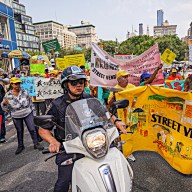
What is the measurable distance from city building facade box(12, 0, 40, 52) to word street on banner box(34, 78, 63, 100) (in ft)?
277

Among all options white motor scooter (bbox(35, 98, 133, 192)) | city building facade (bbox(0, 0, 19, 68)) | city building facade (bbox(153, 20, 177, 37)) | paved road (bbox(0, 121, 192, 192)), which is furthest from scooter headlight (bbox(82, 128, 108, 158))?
city building facade (bbox(153, 20, 177, 37))

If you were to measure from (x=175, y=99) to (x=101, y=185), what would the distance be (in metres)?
2.24

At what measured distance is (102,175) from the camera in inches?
61.2

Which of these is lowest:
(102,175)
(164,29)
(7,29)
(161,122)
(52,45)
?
(161,122)

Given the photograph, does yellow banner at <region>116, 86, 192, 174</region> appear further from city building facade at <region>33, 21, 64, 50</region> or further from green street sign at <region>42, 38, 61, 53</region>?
city building facade at <region>33, 21, 64, 50</region>

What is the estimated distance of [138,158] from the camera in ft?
13.4

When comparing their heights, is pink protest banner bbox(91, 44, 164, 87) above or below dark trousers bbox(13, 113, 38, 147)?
above

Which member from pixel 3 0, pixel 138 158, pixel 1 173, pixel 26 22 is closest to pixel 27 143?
pixel 1 173

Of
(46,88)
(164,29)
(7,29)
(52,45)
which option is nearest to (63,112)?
(46,88)

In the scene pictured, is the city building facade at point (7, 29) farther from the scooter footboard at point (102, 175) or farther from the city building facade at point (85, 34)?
the city building facade at point (85, 34)

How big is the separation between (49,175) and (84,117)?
2349 millimetres

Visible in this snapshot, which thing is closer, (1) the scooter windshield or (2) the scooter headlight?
(2) the scooter headlight

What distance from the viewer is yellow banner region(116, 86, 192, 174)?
3.16m

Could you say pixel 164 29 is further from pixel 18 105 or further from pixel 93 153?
pixel 93 153
